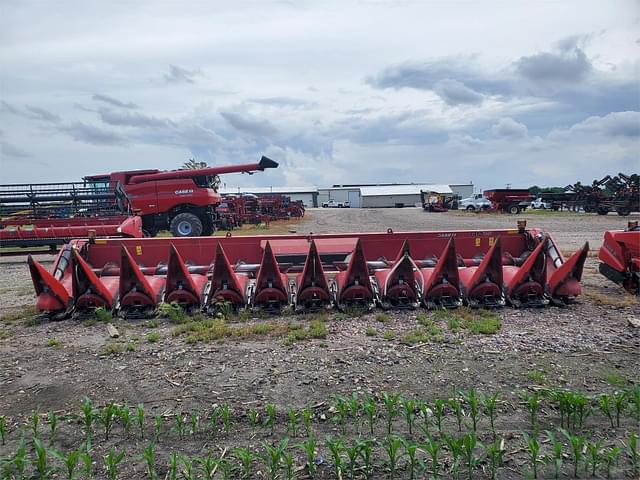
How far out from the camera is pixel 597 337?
485 centimetres

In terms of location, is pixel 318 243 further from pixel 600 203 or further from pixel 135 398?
pixel 600 203

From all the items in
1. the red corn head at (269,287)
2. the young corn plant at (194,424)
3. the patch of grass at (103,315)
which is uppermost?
the red corn head at (269,287)

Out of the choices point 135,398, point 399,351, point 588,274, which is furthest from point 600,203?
point 135,398

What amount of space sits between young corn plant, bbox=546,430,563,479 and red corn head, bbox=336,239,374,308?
3.29m

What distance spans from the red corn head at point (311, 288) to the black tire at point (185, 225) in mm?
9980

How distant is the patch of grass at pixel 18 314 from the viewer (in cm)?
614

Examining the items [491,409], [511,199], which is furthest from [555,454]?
[511,199]

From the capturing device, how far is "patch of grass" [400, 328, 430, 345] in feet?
15.7

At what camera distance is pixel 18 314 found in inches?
249

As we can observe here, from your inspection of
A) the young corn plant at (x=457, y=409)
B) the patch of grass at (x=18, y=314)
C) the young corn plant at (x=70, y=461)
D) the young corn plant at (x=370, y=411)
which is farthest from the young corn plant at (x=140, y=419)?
the patch of grass at (x=18, y=314)

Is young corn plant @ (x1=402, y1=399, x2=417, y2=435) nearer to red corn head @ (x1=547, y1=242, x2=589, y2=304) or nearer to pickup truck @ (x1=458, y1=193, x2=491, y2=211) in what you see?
red corn head @ (x1=547, y1=242, x2=589, y2=304)

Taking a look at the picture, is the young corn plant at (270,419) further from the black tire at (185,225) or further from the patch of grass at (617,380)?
the black tire at (185,225)

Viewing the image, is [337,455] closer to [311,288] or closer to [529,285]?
[311,288]

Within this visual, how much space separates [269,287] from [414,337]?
2.05m
